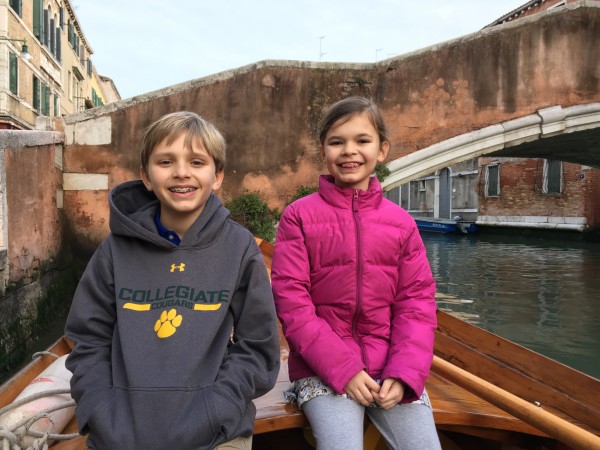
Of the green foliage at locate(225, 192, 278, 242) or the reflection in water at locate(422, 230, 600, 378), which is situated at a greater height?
the green foliage at locate(225, 192, 278, 242)

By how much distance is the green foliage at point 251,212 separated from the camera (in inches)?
191

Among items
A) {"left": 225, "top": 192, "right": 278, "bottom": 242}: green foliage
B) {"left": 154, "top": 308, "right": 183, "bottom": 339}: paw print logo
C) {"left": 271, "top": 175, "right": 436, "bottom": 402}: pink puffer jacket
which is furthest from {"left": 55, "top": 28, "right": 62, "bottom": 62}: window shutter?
{"left": 154, "top": 308, "right": 183, "bottom": 339}: paw print logo

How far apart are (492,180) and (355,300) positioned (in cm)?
1493

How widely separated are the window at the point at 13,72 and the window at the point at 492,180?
12081mm

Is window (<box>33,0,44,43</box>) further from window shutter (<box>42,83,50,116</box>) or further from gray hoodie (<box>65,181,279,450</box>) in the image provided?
gray hoodie (<box>65,181,279,450</box>)

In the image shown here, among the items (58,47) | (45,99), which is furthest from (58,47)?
(45,99)

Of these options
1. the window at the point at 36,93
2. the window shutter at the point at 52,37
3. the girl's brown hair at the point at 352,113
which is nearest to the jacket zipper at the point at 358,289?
the girl's brown hair at the point at 352,113

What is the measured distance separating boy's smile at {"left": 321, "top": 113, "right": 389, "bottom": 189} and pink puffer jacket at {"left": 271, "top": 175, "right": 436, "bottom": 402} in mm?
46

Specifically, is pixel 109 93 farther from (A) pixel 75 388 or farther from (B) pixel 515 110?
(A) pixel 75 388

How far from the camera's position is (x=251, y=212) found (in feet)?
16.0

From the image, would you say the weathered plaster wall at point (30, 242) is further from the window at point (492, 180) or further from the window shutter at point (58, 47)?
the window at point (492, 180)

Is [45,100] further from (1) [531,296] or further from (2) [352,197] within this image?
(2) [352,197]

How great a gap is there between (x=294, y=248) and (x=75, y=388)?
1.95 feet

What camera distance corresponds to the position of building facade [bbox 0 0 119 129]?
33.1 feet
